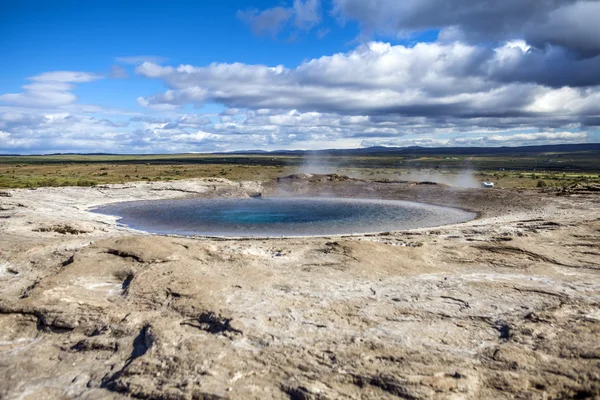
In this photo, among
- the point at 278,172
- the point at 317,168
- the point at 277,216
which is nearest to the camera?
the point at 277,216

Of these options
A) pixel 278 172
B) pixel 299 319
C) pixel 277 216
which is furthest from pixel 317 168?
pixel 299 319

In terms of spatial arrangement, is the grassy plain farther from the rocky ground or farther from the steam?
the rocky ground

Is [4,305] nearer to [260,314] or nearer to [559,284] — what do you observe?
[260,314]

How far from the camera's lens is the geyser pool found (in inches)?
956

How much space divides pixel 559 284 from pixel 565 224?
34.9ft

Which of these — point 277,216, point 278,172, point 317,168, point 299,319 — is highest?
point 317,168

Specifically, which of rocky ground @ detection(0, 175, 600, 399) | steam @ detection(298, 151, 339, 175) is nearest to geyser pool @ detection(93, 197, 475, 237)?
rocky ground @ detection(0, 175, 600, 399)

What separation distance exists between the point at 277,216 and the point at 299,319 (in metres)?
19.9

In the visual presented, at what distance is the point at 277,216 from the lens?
1129 inches

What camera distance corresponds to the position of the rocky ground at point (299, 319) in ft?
22.9

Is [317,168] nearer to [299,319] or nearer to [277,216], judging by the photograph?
[277,216]

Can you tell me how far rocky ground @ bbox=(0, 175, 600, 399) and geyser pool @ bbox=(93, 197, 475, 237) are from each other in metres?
8.37

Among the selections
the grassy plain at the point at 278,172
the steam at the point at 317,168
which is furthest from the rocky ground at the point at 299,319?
the steam at the point at 317,168

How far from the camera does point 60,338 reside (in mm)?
9383
